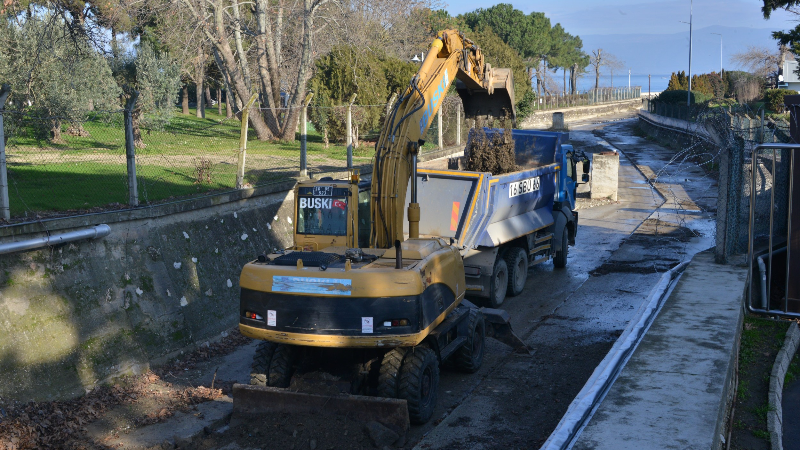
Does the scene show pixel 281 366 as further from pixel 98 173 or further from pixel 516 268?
pixel 516 268

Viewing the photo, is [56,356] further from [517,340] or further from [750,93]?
[750,93]

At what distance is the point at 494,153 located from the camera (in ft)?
42.2

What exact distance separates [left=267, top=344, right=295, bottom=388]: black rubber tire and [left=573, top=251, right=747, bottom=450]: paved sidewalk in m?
3.30

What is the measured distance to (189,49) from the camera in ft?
74.5

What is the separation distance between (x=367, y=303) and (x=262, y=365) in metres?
1.60

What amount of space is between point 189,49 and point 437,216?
14.9 metres

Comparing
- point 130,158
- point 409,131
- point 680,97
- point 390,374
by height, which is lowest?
point 390,374

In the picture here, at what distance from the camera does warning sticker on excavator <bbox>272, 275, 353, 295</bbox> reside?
22.1ft

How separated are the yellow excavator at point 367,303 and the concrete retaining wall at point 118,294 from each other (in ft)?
6.32

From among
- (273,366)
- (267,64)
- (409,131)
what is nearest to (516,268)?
(409,131)

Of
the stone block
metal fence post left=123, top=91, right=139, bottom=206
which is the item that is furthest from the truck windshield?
the stone block

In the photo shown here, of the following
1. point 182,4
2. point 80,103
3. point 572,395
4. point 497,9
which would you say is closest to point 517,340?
point 572,395

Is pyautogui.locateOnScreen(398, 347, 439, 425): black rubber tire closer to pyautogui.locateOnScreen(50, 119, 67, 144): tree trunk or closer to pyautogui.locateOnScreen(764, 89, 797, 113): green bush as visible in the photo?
pyautogui.locateOnScreen(50, 119, 67, 144): tree trunk

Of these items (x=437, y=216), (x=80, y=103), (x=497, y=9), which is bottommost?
(x=437, y=216)
